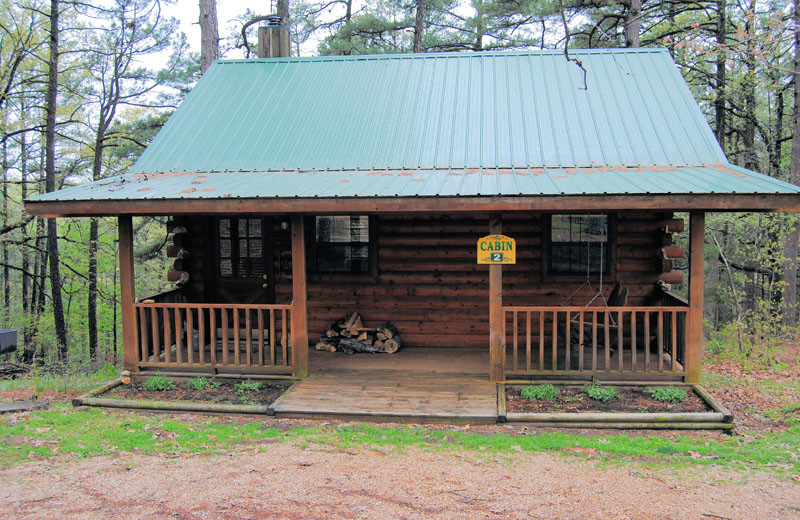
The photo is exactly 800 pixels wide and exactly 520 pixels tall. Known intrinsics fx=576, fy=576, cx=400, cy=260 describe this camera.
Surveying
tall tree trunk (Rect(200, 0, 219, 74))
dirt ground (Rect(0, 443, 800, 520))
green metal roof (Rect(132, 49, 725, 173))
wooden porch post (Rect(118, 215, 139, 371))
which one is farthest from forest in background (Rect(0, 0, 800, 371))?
dirt ground (Rect(0, 443, 800, 520))

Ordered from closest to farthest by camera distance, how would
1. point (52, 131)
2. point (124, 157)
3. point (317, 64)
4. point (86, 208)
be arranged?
point (86, 208) → point (317, 64) → point (52, 131) → point (124, 157)

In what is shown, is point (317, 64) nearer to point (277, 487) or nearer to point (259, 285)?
point (259, 285)

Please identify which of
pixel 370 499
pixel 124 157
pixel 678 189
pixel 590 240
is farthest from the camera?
pixel 124 157

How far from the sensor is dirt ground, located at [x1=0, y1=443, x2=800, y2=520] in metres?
4.21

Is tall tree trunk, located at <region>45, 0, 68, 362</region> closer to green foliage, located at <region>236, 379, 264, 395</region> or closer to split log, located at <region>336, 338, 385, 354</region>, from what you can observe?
split log, located at <region>336, 338, 385, 354</region>

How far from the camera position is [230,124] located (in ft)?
31.0

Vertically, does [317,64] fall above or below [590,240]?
above

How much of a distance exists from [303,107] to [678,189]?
241 inches

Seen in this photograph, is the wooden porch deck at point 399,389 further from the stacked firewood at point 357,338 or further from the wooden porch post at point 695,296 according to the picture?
the wooden porch post at point 695,296

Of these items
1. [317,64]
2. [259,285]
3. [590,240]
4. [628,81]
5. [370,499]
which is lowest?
[370,499]

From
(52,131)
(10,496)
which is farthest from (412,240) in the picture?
(52,131)

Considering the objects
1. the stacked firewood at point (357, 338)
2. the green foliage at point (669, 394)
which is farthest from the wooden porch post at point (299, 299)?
the green foliage at point (669, 394)

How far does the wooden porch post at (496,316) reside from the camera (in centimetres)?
705

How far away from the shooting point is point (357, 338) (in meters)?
8.97
